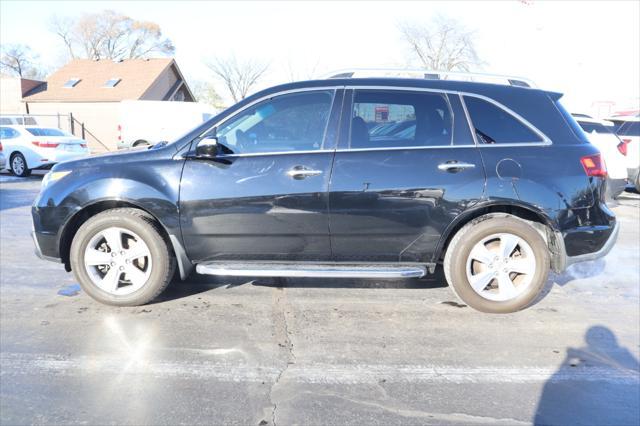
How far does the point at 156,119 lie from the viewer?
21000mm

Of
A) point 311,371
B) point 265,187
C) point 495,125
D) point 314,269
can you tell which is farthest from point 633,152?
point 311,371

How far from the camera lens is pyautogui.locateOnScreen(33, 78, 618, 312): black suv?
400 centimetres

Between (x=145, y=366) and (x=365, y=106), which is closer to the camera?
(x=145, y=366)

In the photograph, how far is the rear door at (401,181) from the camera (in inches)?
157

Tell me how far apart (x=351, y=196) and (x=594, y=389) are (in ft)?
6.98

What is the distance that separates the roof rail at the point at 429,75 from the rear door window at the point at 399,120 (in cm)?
25

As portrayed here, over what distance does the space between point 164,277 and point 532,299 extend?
312 centimetres

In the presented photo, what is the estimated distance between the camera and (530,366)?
11.0 feet

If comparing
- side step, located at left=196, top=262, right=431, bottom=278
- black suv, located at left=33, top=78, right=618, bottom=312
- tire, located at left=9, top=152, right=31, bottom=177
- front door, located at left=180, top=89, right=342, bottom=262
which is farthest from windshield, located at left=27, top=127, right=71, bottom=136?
side step, located at left=196, top=262, right=431, bottom=278

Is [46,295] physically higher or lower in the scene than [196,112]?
lower

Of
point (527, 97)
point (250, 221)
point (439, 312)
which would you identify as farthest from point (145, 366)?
point (527, 97)

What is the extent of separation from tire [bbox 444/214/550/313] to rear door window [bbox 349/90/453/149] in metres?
0.81

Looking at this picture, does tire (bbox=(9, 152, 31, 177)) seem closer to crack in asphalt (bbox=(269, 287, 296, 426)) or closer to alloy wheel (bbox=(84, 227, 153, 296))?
alloy wheel (bbox=(84, 227, 153, 296))

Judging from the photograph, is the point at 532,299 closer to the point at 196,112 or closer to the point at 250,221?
the point at 250,221
